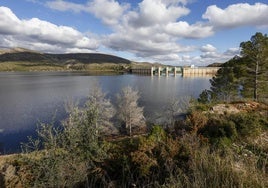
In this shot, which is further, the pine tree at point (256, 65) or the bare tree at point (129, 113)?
the bare tree at point (129, 113)

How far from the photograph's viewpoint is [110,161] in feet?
25.8

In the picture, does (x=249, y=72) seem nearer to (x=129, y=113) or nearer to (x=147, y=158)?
(x=129, y=113)

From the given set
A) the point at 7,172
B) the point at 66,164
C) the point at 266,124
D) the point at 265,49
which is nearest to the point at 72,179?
the point at 66,164

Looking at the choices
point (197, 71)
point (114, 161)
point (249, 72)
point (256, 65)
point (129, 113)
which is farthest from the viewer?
point (197, 71)

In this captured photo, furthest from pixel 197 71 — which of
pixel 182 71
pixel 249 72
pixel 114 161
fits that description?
pixel 114 161

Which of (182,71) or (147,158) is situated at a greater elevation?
(182,71)

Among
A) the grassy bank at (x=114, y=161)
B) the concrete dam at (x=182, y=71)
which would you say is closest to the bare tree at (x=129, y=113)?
the grassy bank at (x=114, y=161)

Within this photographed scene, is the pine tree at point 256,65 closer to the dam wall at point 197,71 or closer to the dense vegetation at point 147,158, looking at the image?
the dense vegetation at point 147,158

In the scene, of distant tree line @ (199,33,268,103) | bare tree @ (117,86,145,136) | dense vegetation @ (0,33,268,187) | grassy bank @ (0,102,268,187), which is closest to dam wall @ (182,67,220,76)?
distant tree line @ (199,33,268,103)

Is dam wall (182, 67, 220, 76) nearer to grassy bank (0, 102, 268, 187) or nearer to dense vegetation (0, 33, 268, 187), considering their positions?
dense vegetation (0, 33, 268, 187)

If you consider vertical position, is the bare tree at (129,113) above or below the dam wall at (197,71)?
below

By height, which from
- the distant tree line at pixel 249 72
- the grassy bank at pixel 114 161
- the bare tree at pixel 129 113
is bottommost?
the bare tree at pixel 129 113

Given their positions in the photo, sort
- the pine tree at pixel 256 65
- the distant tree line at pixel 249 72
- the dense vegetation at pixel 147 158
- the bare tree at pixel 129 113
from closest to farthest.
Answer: the dense vegetation at pixel 147 158
the pine tree at pixel 256 65
the distant tree line at pixel 249 72
the bare tree at pixel 129 113

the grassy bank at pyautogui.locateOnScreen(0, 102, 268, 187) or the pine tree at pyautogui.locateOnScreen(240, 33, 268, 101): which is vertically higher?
the pine tree at pyautogui.locateOnScreen(240, 33, 268, 101)
